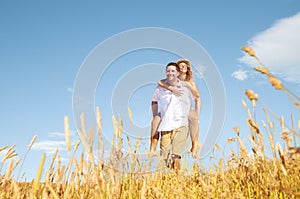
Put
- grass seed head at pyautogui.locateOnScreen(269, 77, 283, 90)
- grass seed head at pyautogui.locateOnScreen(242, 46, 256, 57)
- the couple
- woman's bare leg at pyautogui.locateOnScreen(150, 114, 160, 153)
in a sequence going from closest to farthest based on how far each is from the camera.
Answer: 1. grass seed head at pyautogui.locateOnScreen(269, 77, 283, 90)
2. grass seed head at pyautogui.locateOnScreen(242, 46, 256, 57)
3. the couple
4. woman's bare leg at pyautogui.locateOnScreen(150, 114, 160, 153)

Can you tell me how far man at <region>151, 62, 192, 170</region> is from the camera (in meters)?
5.53

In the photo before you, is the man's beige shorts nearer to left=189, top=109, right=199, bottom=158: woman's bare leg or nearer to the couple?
the couple

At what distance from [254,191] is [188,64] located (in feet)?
12.3

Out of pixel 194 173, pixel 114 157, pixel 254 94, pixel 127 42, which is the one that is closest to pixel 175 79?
pixel 127 42

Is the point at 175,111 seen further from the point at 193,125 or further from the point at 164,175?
the point at 164,175

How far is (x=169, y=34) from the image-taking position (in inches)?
193

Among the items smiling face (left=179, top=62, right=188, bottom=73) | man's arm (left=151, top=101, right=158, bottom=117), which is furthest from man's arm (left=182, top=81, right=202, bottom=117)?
man's arm (left=151, top=101, right=158, bottom=117)

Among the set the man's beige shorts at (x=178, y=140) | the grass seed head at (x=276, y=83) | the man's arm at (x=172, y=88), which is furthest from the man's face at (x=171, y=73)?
the grass seed head at (x=276, y=83)

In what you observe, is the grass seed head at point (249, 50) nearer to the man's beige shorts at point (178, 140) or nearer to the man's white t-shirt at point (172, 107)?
the man's beige shorts at point (178, 140)

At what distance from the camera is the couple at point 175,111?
5.60m

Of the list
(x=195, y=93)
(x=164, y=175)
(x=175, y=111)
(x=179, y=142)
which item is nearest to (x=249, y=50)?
(x=164, y=175)

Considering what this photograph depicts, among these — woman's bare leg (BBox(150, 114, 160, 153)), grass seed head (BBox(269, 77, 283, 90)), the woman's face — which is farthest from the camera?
the woman's face

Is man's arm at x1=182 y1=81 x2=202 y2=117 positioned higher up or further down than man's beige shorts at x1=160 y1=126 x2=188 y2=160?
higher up

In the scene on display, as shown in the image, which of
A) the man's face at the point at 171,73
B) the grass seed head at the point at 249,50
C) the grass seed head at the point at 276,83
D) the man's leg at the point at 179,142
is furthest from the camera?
the man's face at the point at 171,73
